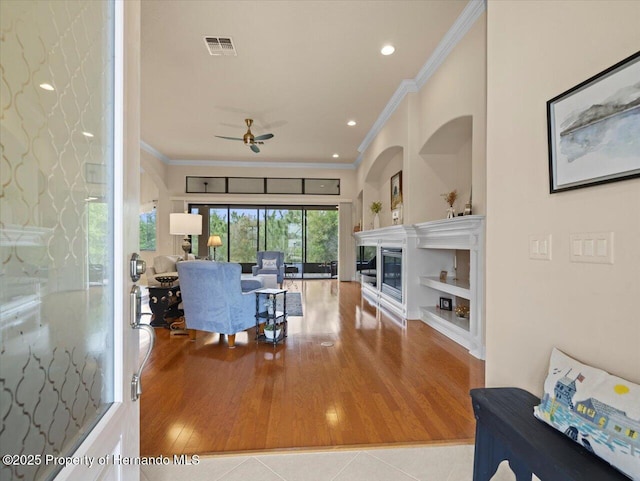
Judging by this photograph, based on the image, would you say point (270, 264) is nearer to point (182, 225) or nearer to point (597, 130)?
point (182, 225)

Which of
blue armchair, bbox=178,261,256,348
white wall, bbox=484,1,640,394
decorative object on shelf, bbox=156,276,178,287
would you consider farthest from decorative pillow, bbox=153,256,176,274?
white wall, bbox=484,1,640,394

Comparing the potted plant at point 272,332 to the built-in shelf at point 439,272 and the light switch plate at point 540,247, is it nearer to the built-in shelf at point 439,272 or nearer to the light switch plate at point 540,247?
the built-in shelf at point 439,272

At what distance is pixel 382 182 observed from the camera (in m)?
7.44

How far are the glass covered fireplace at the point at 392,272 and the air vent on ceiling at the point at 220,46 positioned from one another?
11.4 feet

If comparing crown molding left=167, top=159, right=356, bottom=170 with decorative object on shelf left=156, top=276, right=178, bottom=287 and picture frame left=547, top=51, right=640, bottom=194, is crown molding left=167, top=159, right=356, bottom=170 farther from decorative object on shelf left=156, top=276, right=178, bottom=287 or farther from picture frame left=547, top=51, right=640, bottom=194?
picture frame left=547, top=51, right=640, bottom=194

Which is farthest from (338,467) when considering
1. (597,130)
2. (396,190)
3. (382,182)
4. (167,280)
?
(382,182)

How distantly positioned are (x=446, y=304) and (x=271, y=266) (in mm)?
4550

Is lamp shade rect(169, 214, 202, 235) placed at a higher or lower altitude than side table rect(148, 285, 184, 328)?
Result: higher

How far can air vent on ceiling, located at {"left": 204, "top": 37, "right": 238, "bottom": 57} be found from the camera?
3488 millimetres

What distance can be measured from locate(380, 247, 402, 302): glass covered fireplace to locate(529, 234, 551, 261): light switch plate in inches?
132

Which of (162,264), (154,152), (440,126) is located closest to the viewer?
(440,126)

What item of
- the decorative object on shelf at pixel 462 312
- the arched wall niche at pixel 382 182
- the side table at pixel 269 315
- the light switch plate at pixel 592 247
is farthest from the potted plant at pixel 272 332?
the arched wall niche at pixel 382 182

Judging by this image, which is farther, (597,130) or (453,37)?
(453,37)

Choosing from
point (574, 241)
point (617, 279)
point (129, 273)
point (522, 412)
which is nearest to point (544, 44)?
point (574, 241)
